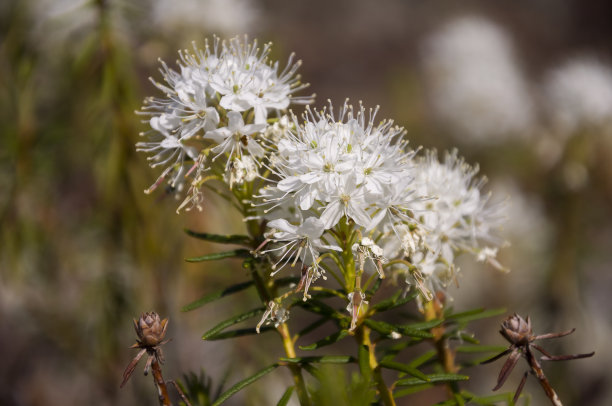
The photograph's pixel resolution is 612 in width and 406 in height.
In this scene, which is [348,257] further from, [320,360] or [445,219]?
[445,219]

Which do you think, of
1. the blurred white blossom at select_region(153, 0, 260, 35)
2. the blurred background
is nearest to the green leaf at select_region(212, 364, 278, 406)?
the blurred background

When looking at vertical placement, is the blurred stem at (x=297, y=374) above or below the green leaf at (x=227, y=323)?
below

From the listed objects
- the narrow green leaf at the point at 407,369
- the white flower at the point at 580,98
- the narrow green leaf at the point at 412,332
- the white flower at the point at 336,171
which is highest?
the white flower at the point at 580,98

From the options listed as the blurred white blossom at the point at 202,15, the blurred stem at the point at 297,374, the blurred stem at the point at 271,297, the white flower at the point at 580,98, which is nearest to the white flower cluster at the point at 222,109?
the blurred stem at the point at 271,297

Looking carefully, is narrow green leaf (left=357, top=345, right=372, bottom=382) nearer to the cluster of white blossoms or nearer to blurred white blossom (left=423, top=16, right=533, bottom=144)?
the cluster of white blossoms

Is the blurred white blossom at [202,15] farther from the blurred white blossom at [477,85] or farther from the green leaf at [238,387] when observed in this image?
the green leaf at [238,387]

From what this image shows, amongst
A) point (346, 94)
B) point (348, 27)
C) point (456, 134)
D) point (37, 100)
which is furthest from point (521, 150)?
point (348, 27)

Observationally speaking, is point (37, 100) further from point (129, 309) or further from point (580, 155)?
point (580, 155)

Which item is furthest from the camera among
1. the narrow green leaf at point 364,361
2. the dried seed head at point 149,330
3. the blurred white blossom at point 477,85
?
the blurred white blossom at point 477,85
